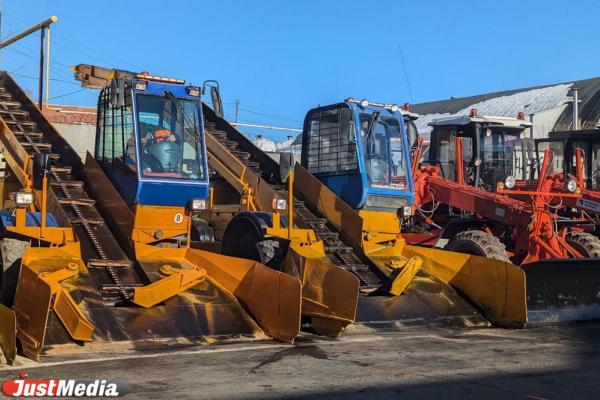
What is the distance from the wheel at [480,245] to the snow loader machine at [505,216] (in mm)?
16

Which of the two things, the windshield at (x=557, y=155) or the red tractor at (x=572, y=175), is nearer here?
the red tractor at (x=572, y=175)

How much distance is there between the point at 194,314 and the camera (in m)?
→ 9.06

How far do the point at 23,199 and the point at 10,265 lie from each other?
823mm

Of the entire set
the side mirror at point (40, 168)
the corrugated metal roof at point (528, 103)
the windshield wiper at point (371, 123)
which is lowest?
the side mirror at point (40, 168)

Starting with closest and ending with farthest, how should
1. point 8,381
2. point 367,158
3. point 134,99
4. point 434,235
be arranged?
point 8,381 → point 134,99 → point 367,158 → point 434,235

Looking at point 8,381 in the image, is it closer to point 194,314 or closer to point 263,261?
point 194,314

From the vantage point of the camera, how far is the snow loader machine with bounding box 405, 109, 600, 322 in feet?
36.7

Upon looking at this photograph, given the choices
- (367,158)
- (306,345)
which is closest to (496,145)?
(367,158)

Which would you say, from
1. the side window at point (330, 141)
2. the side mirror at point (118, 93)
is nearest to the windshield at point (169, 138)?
the side mirror at point (118, 93)

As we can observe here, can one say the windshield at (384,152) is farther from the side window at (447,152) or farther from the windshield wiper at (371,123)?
the side window at (447,152)

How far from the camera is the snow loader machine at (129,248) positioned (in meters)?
8.39

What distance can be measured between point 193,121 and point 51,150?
278 centimetres

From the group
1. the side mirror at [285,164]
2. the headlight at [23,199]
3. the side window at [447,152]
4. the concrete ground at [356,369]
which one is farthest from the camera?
the side window at [447,152]

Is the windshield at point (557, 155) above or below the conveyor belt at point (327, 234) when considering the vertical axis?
above
